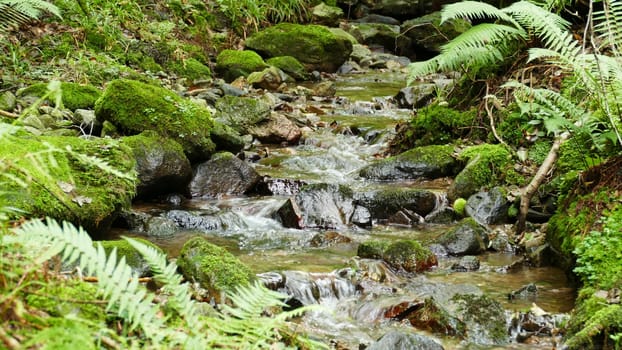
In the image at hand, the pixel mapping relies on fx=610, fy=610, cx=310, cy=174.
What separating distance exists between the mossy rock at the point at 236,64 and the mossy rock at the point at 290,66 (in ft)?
1.66

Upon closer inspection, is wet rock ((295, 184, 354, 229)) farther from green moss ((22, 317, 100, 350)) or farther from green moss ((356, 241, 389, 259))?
green moss ((22, 317, 100, 350))

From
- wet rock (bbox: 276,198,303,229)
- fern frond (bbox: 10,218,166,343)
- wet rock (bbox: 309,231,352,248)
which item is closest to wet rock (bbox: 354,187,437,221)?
wet rock (bbox: 276,198,303,229)

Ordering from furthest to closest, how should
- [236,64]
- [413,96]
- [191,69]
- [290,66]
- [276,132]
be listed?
1. [290,66]
2. [236,64]
3. [191,69]
4. [413,96]
5. [276,132]

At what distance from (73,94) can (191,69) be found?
427 centimetres

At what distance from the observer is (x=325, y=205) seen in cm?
674

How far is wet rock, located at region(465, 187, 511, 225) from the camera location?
6352mm

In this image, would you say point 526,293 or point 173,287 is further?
point 526,293

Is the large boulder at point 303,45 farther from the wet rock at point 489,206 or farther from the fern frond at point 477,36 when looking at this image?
the wet rock at point 489,206

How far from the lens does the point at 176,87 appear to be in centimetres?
1051

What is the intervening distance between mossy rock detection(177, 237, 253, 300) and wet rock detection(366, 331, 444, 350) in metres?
1.06

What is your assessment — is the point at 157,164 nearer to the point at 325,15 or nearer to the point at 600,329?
the point at 600,329

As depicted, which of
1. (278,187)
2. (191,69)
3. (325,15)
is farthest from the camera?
(325,15)

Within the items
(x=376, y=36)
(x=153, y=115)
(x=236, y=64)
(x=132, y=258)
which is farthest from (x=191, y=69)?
(x=132, y=258)

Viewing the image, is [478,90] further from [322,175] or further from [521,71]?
[322,175]
